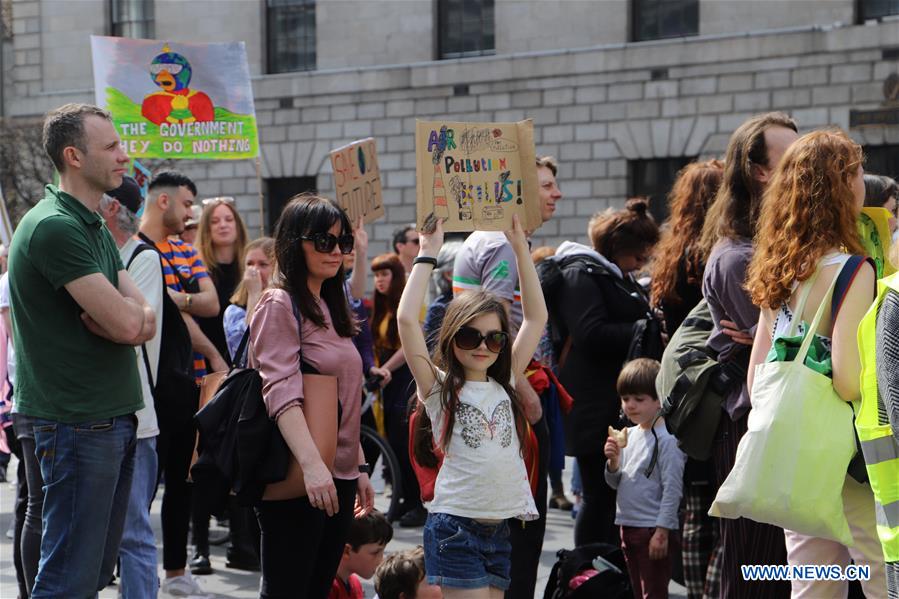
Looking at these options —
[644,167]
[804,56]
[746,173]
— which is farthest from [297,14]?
[746,173]

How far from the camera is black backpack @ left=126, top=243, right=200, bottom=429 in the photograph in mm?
5422

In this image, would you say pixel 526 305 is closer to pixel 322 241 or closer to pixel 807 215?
pixel 322 241

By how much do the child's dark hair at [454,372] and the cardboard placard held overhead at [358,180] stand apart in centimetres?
158

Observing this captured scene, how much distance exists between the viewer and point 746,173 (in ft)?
14.7

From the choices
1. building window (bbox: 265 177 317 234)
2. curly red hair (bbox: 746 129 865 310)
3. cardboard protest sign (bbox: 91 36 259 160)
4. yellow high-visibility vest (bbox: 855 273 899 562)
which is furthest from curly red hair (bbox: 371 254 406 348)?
building window (bbox: 265 177 317 234)

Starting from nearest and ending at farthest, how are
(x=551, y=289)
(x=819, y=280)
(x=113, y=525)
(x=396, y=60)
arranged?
(x=819, y=280) → (x=113, y=525) → (x=551, y=289) → (x=396, y=60)

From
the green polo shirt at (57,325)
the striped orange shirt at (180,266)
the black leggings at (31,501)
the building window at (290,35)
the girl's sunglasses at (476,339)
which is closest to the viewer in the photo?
the green polo shirt at (57,325)

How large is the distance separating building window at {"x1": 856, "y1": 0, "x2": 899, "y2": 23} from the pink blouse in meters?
16.3

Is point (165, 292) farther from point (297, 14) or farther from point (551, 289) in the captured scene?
point (297, 14)

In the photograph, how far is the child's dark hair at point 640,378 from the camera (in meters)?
5.48

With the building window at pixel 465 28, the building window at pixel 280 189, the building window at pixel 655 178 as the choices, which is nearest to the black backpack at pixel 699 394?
the building window at pixel 655 178

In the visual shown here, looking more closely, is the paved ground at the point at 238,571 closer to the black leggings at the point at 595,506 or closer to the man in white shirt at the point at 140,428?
the black leggings at the point at 595,506

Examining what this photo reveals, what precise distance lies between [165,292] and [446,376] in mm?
1662

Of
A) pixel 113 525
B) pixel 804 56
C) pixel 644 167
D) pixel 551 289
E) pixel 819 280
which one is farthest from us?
pixel 644 167
